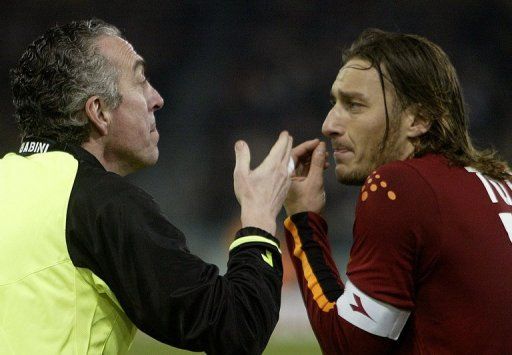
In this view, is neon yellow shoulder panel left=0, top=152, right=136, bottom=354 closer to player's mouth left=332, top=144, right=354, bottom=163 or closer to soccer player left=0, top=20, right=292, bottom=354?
soccer player left=0, top=20, right=292, bottom=354

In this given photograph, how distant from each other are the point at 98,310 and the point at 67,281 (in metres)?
0.11

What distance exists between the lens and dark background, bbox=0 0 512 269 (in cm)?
951

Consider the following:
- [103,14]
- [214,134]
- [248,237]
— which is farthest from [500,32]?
[248,237]

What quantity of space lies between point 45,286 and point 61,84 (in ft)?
1.90

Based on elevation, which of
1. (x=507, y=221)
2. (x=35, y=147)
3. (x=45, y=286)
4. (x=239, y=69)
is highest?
(x=239, y=69)

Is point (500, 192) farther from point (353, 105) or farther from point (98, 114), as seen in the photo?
point (98, 114)

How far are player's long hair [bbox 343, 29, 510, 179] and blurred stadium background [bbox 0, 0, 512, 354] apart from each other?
23.0 ft

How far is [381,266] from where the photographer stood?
1.85 metres

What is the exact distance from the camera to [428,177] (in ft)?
6.25

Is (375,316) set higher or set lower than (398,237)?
lower

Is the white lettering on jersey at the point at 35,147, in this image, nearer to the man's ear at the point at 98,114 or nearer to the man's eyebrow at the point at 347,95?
the man's ear at the point at 98,114

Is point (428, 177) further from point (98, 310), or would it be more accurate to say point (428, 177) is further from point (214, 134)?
point (214, 134)


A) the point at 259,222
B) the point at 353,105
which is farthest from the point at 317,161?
the point at 259,222

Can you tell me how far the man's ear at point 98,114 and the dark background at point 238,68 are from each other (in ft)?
24.2
